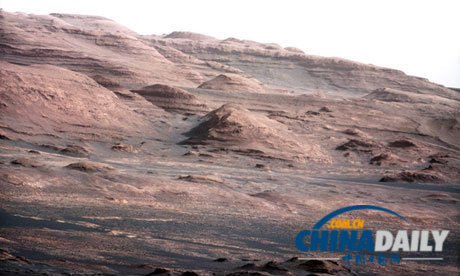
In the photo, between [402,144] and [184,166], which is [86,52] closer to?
[402,144]

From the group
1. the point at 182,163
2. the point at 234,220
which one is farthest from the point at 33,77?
the point at 234,220

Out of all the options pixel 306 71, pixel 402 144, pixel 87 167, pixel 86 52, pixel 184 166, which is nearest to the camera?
pixel 87 167

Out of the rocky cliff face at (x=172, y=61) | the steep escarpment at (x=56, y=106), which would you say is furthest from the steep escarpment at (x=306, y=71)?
the steep escarpment at (x=56, y=106)

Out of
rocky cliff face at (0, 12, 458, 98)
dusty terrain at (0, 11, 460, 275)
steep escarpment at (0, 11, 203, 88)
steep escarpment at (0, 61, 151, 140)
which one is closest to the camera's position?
dusty terrain at (0, 11, 460, 275)

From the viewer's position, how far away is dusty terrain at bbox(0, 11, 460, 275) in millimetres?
8703

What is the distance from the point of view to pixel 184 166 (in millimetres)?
19641

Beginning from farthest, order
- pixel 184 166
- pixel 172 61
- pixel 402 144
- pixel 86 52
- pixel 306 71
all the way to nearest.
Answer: pixel 306 71 → pixel 172 61 → pixel 86 52 → pixel 402 144 → pixel 184 166

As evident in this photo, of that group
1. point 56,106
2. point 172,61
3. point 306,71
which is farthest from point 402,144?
point 306,71

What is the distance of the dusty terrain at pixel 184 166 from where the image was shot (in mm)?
8703

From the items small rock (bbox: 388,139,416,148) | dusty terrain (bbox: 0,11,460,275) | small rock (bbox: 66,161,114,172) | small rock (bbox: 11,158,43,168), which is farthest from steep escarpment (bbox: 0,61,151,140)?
small rock (bbox: 388,139,416,148)

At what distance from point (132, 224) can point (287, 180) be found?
31.4 feet

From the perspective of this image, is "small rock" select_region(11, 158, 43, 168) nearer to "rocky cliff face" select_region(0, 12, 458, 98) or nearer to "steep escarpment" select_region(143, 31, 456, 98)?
"rocky cliff face" select_region(0, 12, 458, 98)

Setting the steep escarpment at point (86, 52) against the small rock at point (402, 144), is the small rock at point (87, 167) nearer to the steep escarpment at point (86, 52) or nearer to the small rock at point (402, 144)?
the small rock at point (402, 144)

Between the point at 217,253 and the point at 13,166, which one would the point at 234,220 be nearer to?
the point at 217,253
